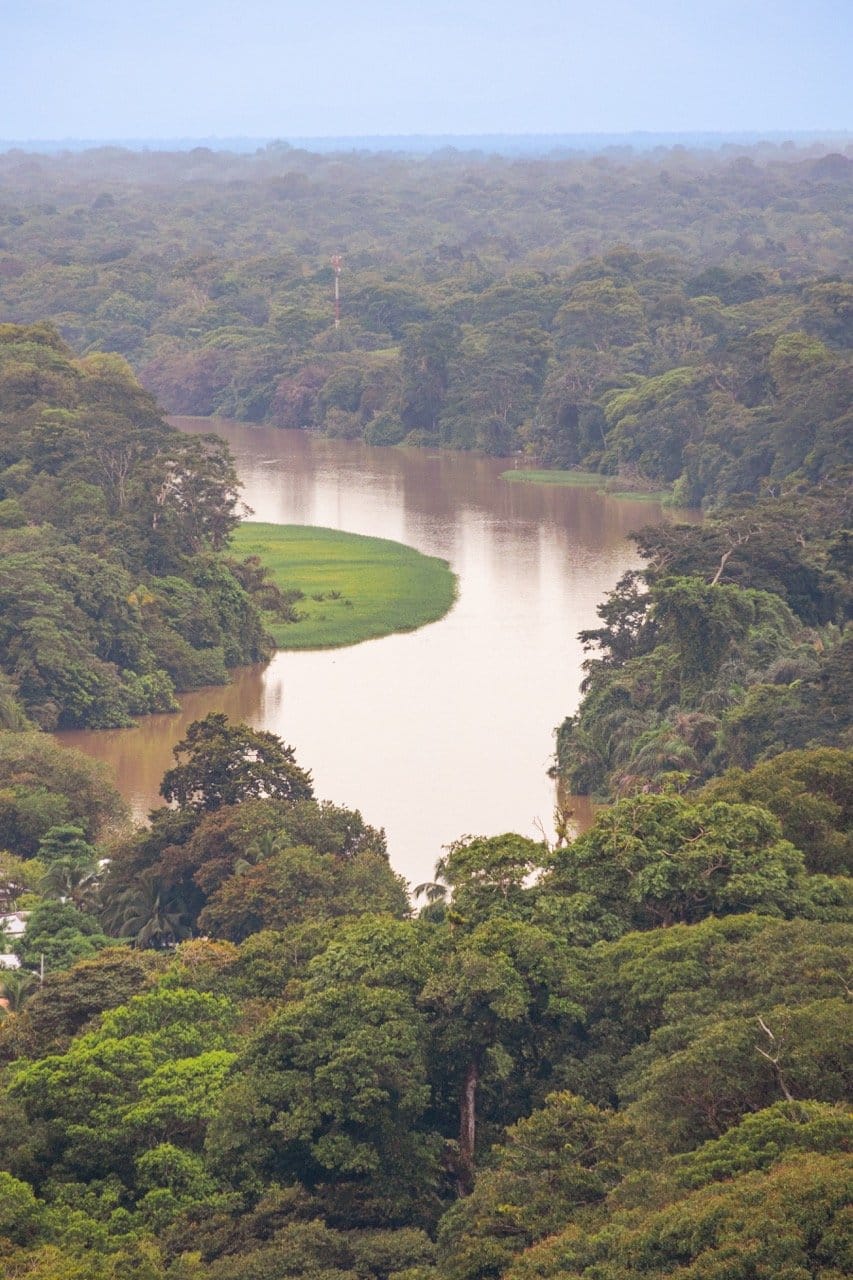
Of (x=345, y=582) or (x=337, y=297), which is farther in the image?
(x=337, y=297)

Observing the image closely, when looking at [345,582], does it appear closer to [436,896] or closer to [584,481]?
[584,481]

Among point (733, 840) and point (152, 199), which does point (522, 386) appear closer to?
point (733, 840)

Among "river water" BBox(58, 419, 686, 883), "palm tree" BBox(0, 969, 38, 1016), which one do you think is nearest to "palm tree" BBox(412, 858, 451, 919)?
"river water" BBox(58, 419, 686, 883)

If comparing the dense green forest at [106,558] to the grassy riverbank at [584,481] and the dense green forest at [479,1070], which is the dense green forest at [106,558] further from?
the grassy riverbank at [584,481]

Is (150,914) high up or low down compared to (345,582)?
up

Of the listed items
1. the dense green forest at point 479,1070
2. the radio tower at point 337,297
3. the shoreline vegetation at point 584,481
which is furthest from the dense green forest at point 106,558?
the radio tower at point 337,297

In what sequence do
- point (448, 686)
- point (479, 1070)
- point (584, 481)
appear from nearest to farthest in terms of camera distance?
point (479, 1070), point (448, 686), point (584, 481)

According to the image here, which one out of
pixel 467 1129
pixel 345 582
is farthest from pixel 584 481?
pixel 467 1129
